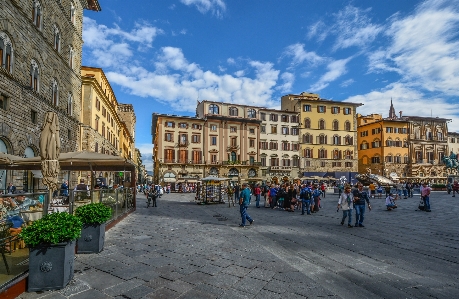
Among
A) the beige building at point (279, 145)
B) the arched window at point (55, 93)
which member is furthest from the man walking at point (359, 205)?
the beige building at point (279, 145)

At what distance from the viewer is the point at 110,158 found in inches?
428

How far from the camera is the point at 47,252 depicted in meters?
4.27

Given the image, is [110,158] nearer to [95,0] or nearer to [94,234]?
[94,234]

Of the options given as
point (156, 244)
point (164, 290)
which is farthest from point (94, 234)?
point (164, 290)

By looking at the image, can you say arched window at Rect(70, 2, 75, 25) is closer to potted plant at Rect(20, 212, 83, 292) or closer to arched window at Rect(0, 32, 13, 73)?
arched window at Rect(0, 32, 13, 73)

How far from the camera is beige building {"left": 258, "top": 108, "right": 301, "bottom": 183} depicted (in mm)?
51969

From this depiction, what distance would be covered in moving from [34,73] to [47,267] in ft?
49.2

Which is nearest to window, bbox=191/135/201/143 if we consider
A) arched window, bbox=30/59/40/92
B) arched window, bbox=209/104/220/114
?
arched window, bbox=209/104/220/114

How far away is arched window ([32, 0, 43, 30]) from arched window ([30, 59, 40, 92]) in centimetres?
213

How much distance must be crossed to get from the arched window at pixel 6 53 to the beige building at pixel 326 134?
4533 cm

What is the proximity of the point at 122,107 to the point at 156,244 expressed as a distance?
61514mm

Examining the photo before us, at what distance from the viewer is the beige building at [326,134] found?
53750 mm

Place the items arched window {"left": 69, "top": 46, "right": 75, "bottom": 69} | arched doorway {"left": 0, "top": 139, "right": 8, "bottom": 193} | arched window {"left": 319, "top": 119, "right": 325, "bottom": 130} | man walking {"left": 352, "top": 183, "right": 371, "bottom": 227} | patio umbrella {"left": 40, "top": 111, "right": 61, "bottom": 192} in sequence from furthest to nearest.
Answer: arched window {"left": 319, "top": 119, "right": 325, "bottom": 130}, arched window {"left": 69, "top": 46, "right": 75, "bottom": 69}, arched doorway {"left": 0, "top": 139, "right": 8, "bottom": 193}, man walking {"left": 352, "top": 183, "right": 371, "bottom": 227}, patio umbrella {"left": 40, "top": 111, "right": 61, "bottom": 192}

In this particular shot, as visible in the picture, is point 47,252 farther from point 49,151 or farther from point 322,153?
point 322,153
